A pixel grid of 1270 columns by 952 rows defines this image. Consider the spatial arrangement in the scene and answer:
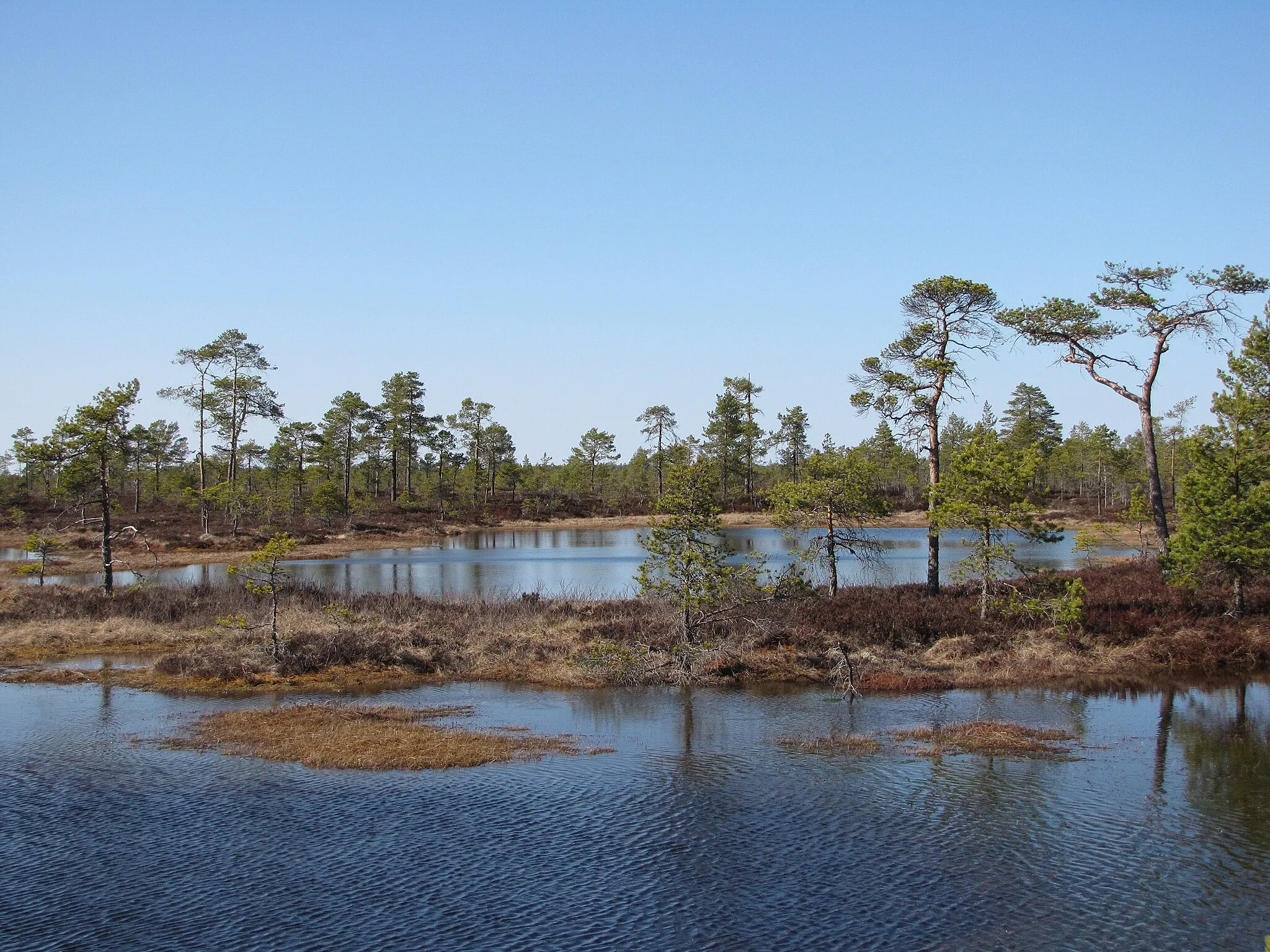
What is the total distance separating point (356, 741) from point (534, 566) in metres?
40.1

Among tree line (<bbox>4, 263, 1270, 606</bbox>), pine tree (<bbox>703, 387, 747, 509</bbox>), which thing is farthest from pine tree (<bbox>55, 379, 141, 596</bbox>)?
pine tree (<bbox>703, 387, 747, 509</bbox>)

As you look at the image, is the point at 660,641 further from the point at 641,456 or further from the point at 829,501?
the point at 641,456

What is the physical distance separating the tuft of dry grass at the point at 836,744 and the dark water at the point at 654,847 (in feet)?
1.40

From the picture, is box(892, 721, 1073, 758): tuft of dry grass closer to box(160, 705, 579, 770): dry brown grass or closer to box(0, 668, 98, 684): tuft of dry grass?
box(160, 705, 579, 770): dry brown grass

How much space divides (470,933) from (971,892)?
6.78 meters

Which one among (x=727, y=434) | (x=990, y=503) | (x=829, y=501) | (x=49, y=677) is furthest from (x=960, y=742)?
(x=727, y=434)

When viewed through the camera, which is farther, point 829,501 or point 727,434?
point 727,434

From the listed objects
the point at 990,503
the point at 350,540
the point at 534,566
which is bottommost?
the point at 534,566

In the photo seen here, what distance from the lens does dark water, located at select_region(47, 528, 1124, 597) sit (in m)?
45.8

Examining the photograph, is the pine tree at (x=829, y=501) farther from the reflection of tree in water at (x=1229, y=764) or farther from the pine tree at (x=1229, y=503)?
the reflection of tree in water at (x=1229, y=764)

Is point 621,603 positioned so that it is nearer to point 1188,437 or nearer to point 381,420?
point 1188,437

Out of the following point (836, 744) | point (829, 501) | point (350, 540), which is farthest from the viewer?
point (350, 540)

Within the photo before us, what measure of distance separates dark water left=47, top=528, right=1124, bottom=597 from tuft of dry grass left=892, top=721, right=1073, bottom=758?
9.66 meters

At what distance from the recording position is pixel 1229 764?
18.1m
